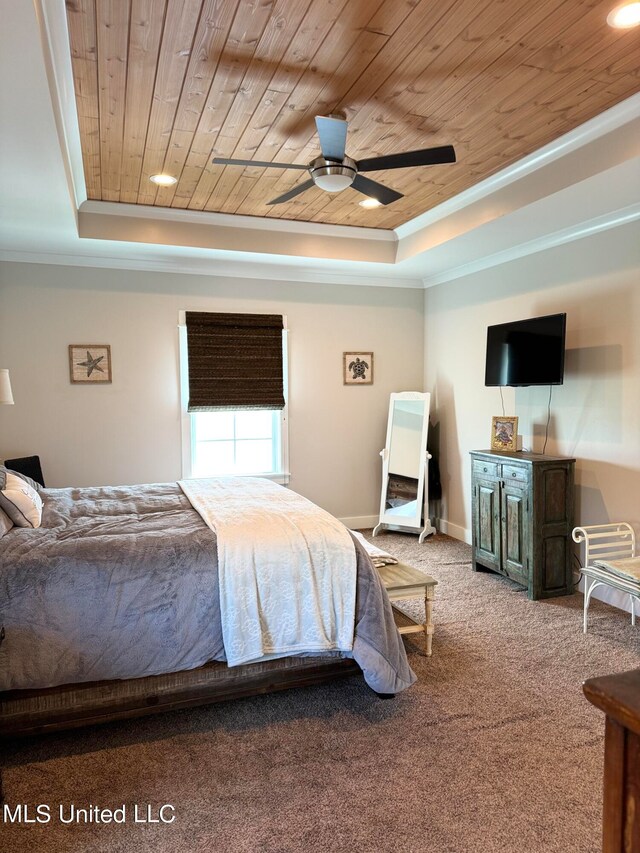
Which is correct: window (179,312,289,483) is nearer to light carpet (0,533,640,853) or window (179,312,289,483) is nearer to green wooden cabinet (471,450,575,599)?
green wooden cabinet (471,450,575,599)

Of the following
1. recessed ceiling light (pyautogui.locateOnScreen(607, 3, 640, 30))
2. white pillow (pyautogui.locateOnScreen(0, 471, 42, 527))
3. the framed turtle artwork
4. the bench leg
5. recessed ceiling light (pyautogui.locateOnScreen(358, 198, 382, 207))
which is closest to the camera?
recessed ceiling light (pyautogui.locateOnScreen(607, 3, 640, 30))

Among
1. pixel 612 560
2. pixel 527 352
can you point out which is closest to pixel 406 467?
pixel 527 352

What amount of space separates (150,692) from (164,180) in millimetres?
3174

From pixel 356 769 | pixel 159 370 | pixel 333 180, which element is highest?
pixel 333 180

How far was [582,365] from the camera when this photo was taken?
4.14 metres

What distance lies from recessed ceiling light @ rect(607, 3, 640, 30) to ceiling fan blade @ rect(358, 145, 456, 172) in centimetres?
74

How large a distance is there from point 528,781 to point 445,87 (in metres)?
3.00

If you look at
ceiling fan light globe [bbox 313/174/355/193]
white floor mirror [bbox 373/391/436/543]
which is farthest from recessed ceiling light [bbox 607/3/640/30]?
white floor mirror [bbox 373/391/436/543]

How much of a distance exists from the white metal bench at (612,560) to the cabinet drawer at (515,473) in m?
0.51

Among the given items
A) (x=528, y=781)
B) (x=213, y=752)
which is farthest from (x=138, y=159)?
(x=528, y=781)

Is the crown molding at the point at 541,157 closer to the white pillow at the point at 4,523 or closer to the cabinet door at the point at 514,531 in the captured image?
the cabinet door at the point at 514,531

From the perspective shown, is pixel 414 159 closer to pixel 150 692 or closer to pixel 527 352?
pixel 527 352

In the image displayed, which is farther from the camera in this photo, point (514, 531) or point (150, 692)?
point (514, 531)

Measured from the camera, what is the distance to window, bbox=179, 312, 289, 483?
5352 mm
